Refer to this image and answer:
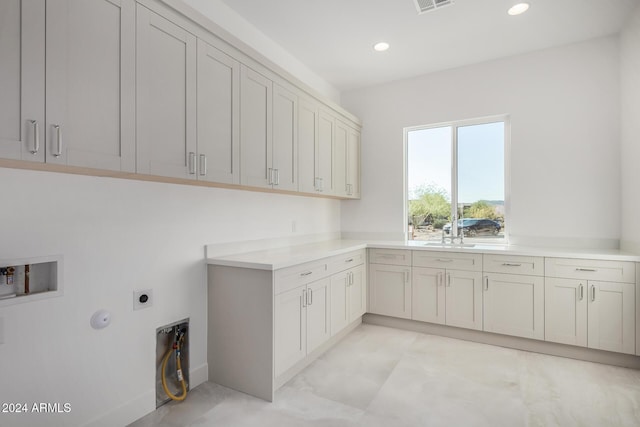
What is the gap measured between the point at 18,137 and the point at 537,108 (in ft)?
13.4

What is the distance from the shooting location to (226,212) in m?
2.63

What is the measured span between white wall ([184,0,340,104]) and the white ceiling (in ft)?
0.18

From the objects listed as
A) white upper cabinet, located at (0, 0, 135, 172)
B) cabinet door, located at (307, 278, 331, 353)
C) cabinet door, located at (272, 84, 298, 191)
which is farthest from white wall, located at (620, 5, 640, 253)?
white upper cabinet, located at (0, 0, 135, 172)

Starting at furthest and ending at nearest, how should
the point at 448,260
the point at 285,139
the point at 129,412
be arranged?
1. the point at 448,260
2. the point at 285,139
3. the point at 129,412

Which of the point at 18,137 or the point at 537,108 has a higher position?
the point at 537,108

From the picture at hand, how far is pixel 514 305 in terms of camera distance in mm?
3023

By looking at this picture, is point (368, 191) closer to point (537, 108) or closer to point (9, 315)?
point (537, 108)

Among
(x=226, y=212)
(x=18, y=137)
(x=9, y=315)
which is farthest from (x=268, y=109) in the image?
(x=9, y=315)

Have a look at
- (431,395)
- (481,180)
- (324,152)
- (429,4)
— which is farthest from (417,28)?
(431,395)

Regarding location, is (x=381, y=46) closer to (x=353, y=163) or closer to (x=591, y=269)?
(x=353, y=163)

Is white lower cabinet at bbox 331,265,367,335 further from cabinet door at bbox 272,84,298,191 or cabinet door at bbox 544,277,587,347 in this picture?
cabinet door at bbox 544,277,587,347

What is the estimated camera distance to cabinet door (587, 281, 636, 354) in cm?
263

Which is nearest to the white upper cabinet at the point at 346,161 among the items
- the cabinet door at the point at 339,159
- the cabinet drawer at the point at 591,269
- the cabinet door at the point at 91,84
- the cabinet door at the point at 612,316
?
the cabinet door at the point at 339,159

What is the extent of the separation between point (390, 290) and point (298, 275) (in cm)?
150
